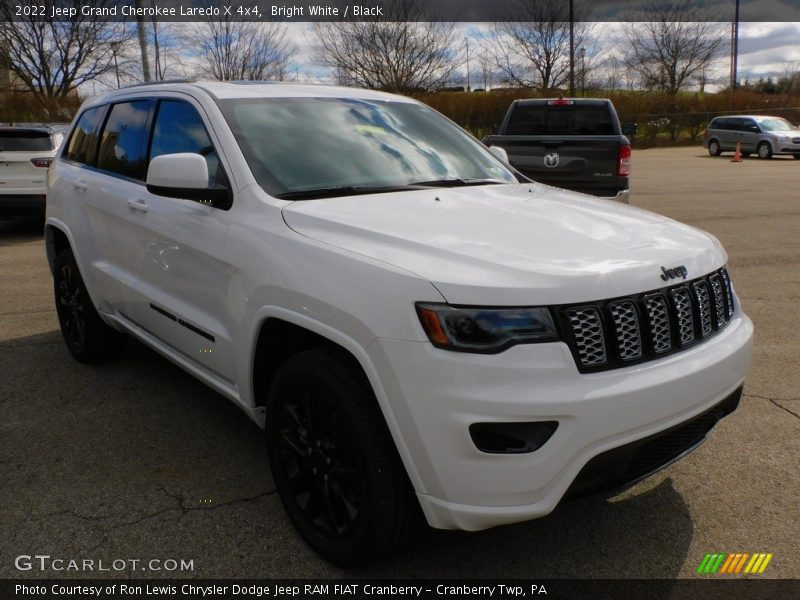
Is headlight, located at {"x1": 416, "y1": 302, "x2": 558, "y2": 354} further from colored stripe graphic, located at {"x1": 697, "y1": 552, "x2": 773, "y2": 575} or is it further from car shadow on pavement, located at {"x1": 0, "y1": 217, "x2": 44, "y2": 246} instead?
car shadow on pavement, located at {"x1": 0, "y1": 217, "x2": 44, "y2": 246}

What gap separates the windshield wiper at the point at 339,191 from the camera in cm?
305

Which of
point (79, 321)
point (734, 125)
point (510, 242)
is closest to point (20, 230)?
point (79, 321)

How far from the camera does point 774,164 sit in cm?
2458

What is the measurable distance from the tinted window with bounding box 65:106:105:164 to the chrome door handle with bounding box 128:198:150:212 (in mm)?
1068

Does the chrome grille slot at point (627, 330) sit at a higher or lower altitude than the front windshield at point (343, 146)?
lower

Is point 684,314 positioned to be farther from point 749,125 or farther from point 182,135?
point 749,125

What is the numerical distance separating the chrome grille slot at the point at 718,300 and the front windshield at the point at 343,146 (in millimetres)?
1289

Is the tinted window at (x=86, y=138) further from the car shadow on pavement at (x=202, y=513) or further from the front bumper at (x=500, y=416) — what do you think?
the front bumper at (x=500, y=416)

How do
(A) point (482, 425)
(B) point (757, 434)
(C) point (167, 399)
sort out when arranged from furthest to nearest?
(C) point (167, 399), (B) point (757, 434), (A) point (482, 425)

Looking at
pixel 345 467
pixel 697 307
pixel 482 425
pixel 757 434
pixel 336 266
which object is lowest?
pixel 757 434

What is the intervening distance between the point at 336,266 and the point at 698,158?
98.5 feet

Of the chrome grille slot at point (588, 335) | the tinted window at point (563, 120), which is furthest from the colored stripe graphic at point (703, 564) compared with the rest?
the tinted window at point (563, 120)

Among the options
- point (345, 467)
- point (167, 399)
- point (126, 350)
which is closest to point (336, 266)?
point (345, 467)

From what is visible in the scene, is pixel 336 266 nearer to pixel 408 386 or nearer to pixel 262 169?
pixel 408 386
